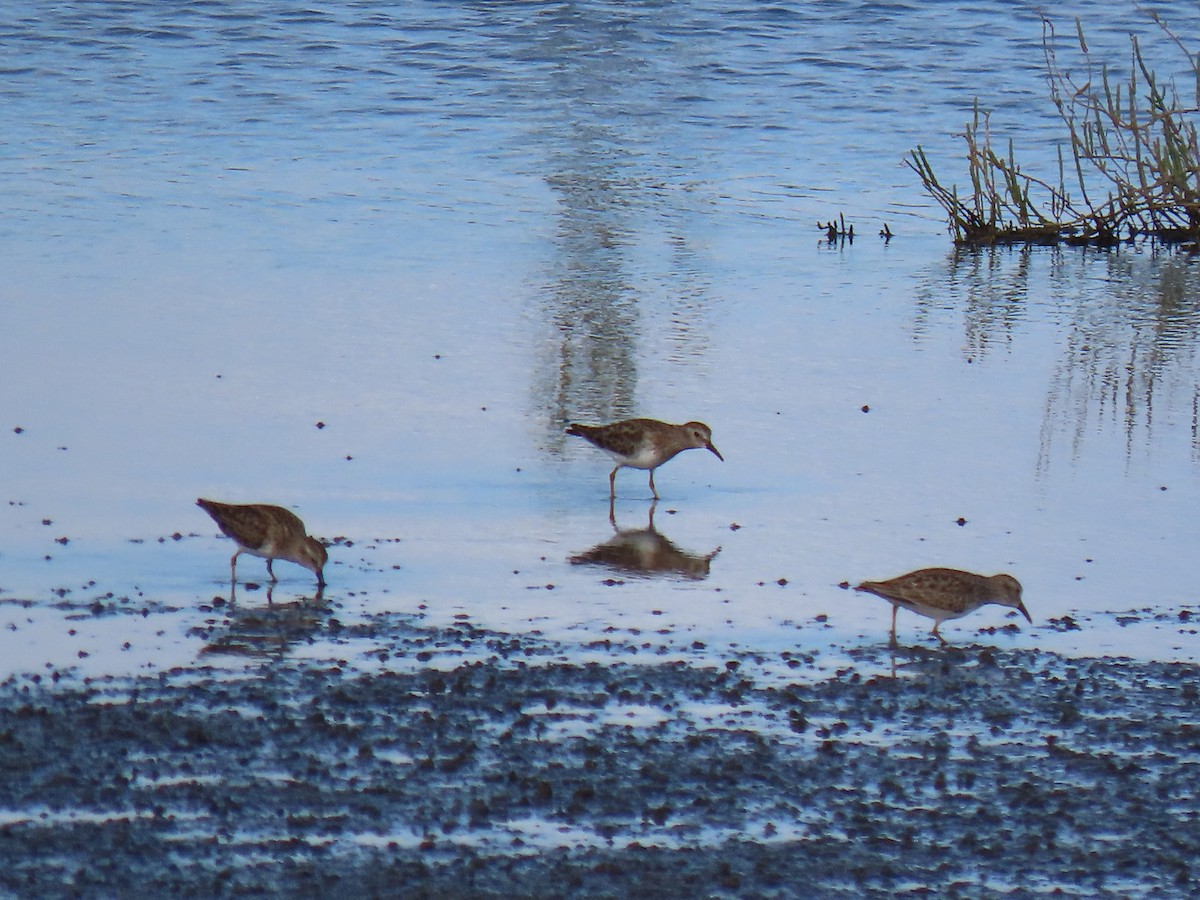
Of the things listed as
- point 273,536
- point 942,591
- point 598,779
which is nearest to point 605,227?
point 273,536

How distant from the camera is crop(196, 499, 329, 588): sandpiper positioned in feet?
33.3

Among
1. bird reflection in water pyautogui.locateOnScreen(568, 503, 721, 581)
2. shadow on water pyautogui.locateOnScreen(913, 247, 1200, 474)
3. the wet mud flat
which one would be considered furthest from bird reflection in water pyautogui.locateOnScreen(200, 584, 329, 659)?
shadow on water pyautogui.locateOnScreen(913, 247, 1200, 474)

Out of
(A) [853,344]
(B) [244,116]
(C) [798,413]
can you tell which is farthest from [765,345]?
(B) [244,116]

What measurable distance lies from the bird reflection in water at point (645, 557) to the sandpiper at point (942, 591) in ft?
4.46

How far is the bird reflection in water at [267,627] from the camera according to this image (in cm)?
912

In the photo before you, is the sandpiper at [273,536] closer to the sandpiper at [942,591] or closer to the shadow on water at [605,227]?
the sandpiper at [942,591]

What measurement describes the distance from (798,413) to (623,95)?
64.3 feet

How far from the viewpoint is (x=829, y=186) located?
2644cm

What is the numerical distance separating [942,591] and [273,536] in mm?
3185

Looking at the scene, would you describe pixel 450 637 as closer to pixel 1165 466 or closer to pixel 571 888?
pixel 571 888

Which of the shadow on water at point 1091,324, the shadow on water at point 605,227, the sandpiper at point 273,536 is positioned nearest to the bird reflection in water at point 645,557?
the sandpiper at point 273,536

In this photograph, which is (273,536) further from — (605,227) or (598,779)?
(605,227)

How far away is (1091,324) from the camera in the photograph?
1841 centimetres

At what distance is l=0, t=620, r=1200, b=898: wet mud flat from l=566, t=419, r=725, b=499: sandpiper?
349cm
